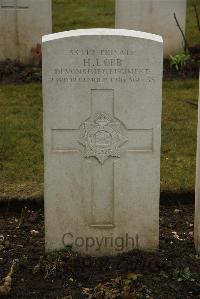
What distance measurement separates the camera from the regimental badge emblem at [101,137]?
179 inches

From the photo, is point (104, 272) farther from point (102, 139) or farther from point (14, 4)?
point (14, 4)

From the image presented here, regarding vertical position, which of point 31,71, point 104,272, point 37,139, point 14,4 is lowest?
point 104,272

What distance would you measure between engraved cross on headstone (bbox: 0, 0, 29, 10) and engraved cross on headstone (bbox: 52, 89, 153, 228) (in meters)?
5.21

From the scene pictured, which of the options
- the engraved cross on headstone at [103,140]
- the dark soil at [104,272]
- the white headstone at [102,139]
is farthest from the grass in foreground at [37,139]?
the engraved cross on headstone at [103,140]

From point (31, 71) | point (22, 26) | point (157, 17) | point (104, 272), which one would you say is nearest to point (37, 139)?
point (31, 71)

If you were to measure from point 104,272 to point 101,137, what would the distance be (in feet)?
2.94

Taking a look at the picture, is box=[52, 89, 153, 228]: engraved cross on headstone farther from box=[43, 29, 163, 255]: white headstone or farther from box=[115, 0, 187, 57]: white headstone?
box=[115, 0, 187, 57]: white headstone

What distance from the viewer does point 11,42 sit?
9.59m

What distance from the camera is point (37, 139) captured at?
7.09m

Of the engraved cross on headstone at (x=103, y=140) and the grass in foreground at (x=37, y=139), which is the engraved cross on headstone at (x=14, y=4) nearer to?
the grass in foreground at (x=37, y=139)

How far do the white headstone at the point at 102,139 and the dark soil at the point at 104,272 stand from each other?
0.54 feet

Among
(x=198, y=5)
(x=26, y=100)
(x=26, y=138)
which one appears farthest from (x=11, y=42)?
(x=198, y=5)

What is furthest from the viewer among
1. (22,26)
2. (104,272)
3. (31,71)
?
(22,26)

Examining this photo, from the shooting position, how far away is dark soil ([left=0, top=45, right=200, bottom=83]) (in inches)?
359
